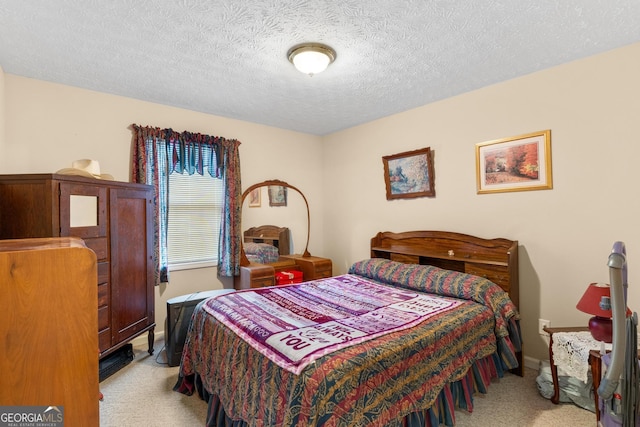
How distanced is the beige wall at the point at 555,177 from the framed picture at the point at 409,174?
8cm

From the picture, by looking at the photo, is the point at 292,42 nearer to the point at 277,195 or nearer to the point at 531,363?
the point at 277,195

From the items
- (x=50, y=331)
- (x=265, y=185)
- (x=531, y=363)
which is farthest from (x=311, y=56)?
(x=531, y=363)

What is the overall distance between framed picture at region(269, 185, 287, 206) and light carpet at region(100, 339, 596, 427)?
2.31 meters

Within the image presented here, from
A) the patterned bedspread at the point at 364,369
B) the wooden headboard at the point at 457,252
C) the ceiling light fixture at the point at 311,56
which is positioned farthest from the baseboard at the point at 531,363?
the ceiling light fixture at the point at 311,56

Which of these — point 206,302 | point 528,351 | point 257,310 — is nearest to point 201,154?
point 206,302

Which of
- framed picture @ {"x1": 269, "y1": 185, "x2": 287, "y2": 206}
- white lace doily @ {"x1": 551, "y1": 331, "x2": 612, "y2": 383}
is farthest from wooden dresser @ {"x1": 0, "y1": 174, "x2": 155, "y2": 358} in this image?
white lace doily @ {"x1": 551, "y1": 331, "x2": 612, "y2": 383}

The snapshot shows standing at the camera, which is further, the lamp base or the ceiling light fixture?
the ceiling light fixture

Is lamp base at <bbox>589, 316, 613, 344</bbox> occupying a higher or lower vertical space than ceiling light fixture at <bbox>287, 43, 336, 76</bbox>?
lower

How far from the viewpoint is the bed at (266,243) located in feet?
13.0

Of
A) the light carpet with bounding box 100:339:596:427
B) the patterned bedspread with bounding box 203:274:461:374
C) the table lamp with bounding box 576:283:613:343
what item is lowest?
the light carpet with bounding box 100:339:596:427

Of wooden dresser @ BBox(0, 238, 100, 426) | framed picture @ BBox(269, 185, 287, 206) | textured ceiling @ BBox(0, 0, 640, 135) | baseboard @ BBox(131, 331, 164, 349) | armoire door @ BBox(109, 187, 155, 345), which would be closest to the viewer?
wooden dresser @ BBox(0, 238, 100, 426)

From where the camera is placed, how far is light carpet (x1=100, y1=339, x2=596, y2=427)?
6.56 ft

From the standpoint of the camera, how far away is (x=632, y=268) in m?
2.20

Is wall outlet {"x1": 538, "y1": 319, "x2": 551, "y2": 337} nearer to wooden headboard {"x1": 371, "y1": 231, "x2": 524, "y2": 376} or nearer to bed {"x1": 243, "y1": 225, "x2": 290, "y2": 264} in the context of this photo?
wooden headboard {"x1": 371, "y1": 231, "x2": 524, "y2": 376}
